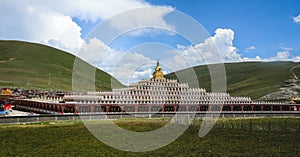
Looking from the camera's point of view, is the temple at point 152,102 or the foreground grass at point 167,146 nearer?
the foreground grass at point 167,146

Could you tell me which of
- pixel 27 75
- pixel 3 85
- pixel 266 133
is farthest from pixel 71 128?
pixel 27 75

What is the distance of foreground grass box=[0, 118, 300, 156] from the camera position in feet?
76.4

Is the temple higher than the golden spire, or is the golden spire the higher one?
the golden spire

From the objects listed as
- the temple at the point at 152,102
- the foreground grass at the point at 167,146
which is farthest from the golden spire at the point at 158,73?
the foreground grass at the point at 167,146

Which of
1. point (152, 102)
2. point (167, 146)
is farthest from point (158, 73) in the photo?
point (167, 146)

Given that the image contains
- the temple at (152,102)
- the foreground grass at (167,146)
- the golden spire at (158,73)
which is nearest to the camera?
the foreground grass at (167,146)

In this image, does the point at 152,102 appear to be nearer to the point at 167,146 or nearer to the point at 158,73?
the point at 158,73

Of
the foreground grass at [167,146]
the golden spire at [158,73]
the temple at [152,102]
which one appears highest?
the golden spire at [158,73]

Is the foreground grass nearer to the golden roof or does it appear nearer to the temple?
the temple

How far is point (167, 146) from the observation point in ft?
85.1

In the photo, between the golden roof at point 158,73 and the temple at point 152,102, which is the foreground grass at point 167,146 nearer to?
the temple at point 152,102

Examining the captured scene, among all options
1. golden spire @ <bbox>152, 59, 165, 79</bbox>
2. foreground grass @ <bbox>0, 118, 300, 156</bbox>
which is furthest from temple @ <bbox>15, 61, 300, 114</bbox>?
foreground grass @ <bbox>0, 118, 300, 156</bbox>

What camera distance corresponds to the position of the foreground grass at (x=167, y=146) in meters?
23.3

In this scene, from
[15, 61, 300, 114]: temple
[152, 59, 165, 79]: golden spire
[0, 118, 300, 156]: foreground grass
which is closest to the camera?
[0, 118, 300, 156]: foreground grass
